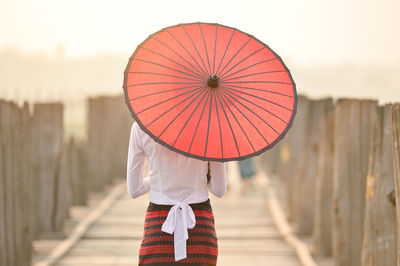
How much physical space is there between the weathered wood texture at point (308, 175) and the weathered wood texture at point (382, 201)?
9.34 feet

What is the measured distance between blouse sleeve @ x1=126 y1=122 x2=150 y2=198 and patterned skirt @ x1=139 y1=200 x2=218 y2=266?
0.11 meters

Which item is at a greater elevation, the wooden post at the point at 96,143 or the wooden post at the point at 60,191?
the wooden post at the point at 96,143

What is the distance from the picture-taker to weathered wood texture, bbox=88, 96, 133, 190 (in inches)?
382

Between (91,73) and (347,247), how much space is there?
8747 centimetres

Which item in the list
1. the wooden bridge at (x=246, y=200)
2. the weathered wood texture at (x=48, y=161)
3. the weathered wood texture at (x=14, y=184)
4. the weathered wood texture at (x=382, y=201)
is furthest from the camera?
the weathered wood texture at (x=48, y=161)

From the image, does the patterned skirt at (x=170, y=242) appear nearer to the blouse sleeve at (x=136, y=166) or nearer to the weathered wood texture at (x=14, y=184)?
the blouse sleeve at (x=136, y=166)

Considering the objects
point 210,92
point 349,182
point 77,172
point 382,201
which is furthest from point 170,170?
point 77,172

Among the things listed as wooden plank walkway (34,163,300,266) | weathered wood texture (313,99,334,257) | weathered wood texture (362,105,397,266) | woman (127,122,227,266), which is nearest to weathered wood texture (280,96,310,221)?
wooden plank walkway (34,163,300,266)

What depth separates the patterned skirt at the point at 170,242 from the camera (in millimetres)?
2996

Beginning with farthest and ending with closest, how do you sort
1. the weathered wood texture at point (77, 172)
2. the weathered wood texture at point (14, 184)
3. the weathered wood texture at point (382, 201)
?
the weathered wood texture at point (77, 172)
the weathered wood texture at point (14, 184)
the weathered wood texture at point (382, 201)

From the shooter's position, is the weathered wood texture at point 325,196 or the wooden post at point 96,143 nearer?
the weathered wood texture at point 325,196

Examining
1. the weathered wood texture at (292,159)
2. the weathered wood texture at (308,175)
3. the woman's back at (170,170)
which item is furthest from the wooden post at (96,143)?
the woman's back at (170,170)

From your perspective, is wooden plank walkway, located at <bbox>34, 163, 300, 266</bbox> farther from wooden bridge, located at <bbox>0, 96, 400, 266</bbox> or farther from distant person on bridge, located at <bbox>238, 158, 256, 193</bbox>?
distant person on bridge, located at <bbox>238, 158, 256, 193</bbox>

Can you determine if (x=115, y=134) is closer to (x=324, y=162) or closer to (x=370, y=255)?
(x=324, y=162)
